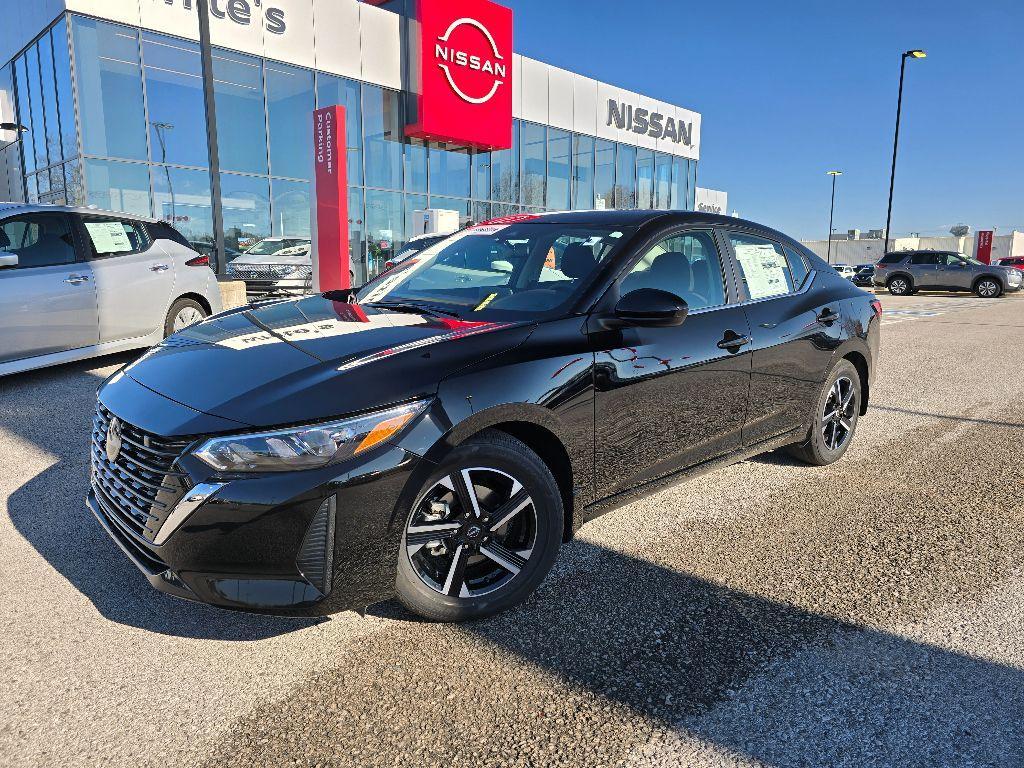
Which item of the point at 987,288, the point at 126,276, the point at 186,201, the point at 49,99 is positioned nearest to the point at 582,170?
the point at 987,288

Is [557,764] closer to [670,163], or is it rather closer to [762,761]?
[762,761]

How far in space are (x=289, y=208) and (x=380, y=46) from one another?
232 inches

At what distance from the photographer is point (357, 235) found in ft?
70.3

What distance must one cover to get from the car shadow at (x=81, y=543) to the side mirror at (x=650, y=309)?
5.70 ft

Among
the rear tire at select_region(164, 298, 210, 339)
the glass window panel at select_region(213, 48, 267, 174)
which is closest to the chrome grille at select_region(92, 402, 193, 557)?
the rear tire at select_region(164, 298, 210, 339)

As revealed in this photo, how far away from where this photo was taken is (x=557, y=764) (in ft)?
6.56

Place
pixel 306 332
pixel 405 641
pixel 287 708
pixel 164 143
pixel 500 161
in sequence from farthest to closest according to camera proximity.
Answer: pixel 500 161 → pixel 164 143 → pixel 306 332 → pixel 405 641 → pixel 287 708

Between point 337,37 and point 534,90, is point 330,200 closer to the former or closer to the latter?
point 337,37

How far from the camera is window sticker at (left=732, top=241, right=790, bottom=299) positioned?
399 centimetres

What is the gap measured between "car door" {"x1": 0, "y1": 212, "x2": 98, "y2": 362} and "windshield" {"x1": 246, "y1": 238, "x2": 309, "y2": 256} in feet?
33.3

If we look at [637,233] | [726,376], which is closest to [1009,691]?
[726,376]

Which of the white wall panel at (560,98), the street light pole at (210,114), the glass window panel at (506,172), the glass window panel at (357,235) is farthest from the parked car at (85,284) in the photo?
the white wall panel at (560,98)

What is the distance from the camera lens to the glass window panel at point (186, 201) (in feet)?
56.4

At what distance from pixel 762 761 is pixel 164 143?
62.4 feet
